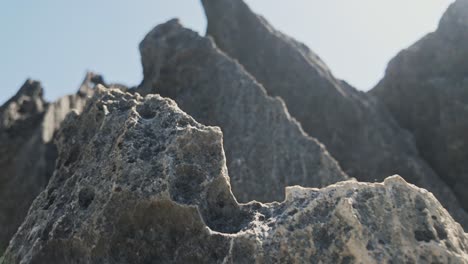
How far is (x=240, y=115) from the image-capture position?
17.9 m

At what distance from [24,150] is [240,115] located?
1230 centimetres

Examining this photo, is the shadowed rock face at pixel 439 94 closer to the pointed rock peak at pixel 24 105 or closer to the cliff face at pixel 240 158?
the cliff face at pixel 240 158

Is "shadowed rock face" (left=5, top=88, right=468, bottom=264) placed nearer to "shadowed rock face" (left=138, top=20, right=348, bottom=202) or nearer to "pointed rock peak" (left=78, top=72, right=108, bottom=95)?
"shadowed rock face" (left=138, top=20, right=348, bottom=202)

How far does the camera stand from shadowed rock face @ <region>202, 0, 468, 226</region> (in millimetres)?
22000

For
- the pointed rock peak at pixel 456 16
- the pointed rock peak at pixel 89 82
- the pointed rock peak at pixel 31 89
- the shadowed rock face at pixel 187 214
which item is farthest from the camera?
the pointed rock peak at pixel 89 82

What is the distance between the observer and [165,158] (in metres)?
6.23

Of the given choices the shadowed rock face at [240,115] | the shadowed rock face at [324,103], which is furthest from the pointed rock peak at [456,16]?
the shadowed rock face at [240,115]

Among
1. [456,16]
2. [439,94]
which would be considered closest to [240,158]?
[439,94]

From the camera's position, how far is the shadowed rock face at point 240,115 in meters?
16.0

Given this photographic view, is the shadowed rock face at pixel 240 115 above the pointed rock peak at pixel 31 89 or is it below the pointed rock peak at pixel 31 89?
below

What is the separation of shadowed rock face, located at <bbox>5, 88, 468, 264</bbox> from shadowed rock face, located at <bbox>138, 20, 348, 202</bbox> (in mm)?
8677

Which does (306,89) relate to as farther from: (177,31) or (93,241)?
(93,241)

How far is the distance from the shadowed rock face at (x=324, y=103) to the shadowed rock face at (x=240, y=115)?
4986mm

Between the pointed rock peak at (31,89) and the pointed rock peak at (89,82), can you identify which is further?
the pointed rock peak at (89,82)
